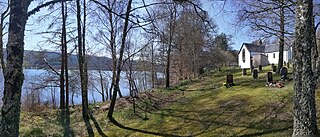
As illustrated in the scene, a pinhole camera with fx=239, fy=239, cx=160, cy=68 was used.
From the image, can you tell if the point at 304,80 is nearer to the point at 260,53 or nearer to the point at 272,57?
the point at 260,53

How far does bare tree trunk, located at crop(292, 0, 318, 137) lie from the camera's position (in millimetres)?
4406

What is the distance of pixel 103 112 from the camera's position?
11156mm

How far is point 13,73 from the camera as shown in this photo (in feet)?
Result: 10.3

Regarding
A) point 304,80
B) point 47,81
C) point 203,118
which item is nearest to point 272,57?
point 47,81

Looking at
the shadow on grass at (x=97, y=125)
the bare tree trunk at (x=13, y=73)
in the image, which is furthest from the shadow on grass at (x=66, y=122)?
the bare tree trunk at (x=13, y=73)

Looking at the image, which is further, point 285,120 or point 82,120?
point 82,120

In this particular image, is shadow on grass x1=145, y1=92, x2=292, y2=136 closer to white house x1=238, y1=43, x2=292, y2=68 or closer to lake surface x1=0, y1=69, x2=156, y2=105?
lake surface x1=0, y1=69, x2=156, y2=105

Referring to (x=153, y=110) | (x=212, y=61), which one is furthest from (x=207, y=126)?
(x=212, y=61)

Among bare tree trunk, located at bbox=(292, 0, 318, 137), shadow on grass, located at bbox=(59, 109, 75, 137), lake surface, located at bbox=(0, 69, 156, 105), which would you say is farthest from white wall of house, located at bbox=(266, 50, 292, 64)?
bare tree trunk, located at bbox=(292, 0, 318, 137)

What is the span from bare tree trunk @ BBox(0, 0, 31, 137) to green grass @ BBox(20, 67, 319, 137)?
198 inches

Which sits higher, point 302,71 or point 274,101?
point 302,71

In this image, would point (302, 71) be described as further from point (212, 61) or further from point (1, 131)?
point (212, 61)

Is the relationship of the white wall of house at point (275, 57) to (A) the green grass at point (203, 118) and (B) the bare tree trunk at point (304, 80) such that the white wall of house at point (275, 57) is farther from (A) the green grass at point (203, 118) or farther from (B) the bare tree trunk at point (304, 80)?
(B) the bare tree trunk at point (304, 80)

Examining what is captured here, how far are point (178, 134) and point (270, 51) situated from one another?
37660mm
